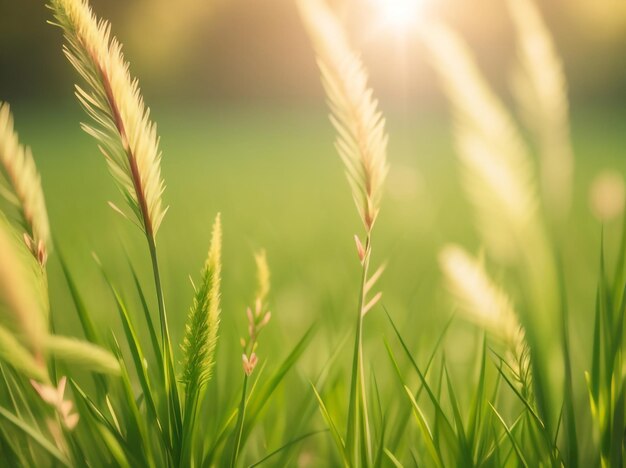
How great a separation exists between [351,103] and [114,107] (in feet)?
0.50

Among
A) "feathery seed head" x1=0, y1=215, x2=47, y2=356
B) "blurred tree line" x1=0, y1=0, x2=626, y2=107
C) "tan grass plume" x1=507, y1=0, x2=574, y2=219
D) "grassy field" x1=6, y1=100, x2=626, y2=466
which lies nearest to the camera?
"feathery seed head" x1=0, y1=215, x2=47, y2=356

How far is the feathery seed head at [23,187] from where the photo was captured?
0.40 metres

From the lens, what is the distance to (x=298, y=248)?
76.8 inches

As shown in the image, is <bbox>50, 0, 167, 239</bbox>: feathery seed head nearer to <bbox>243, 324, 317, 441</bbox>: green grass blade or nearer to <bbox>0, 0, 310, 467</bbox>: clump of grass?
<bbox>0, 0, 310, 467</bbox>: clump of grass

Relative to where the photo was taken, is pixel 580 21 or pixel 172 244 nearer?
pixel 172 244

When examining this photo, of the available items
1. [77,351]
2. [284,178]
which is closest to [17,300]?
[77,351]

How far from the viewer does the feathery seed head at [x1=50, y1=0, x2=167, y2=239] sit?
0.38m

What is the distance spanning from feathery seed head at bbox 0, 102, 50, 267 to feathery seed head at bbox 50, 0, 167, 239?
0.05 metres

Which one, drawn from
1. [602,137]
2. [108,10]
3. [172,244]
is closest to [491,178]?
[172,244]

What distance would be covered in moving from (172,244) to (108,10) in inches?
185

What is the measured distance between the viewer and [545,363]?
17.3 inches

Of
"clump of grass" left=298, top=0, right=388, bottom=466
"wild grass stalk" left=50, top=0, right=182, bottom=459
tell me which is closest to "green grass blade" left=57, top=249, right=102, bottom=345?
"wild grass stalk" left=50, top=0, right=182, bottom=459

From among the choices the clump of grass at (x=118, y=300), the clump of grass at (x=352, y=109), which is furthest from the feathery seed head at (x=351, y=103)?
the clump of grass at (x=118, y=300)

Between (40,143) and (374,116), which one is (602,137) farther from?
(374,116)
